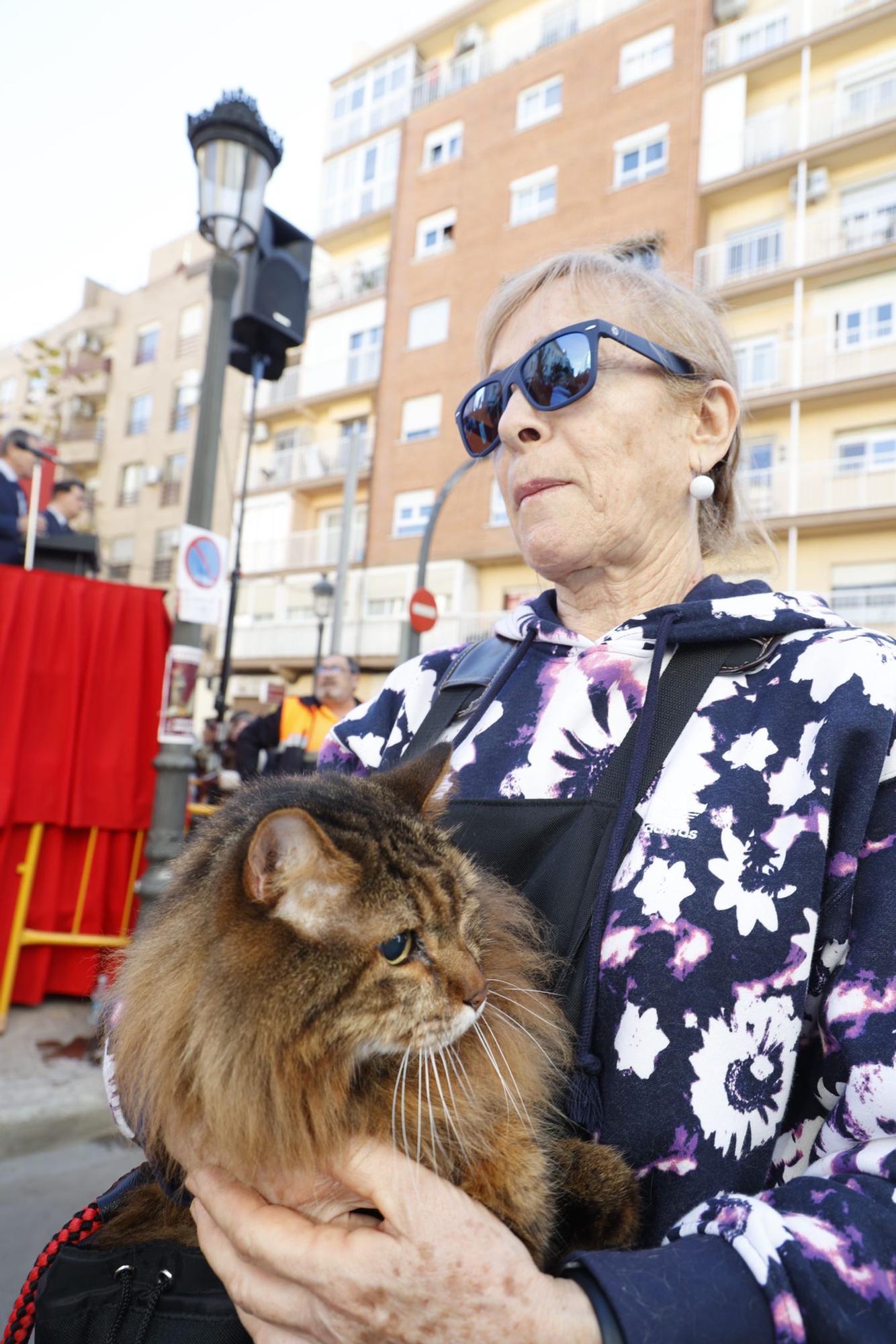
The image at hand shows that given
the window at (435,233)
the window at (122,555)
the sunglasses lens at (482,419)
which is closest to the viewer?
the sunglasses lens at (482,419)

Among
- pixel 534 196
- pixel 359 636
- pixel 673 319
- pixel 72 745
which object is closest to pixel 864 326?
pixel 534 196

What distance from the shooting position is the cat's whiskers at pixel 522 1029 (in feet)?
4.12

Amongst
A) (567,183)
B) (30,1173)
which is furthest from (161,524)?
(30,1173)

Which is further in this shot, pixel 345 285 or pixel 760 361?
pixel 345 285

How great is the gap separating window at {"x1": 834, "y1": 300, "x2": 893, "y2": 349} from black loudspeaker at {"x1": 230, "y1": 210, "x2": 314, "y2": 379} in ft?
52.1

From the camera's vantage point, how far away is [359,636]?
22953mm

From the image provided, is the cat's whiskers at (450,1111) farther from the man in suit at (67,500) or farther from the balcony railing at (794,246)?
the balcony railing at (794,246)

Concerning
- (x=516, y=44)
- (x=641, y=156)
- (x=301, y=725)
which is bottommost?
(x=301, y=725)

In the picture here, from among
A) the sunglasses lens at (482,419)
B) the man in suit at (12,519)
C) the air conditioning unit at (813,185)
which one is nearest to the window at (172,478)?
the air conditioning unit at (813,185)

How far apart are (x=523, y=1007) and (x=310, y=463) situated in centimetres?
2532

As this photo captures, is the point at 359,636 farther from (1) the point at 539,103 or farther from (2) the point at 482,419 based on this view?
(2) the point at 482,419

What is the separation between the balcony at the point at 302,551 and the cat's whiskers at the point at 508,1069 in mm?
22769

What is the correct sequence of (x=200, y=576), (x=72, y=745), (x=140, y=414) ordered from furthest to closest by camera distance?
1. (x=140, y=414)
2. (x=200, y=576)
3. (x=72, y=745)

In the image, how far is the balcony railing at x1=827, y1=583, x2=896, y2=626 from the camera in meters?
16.4
